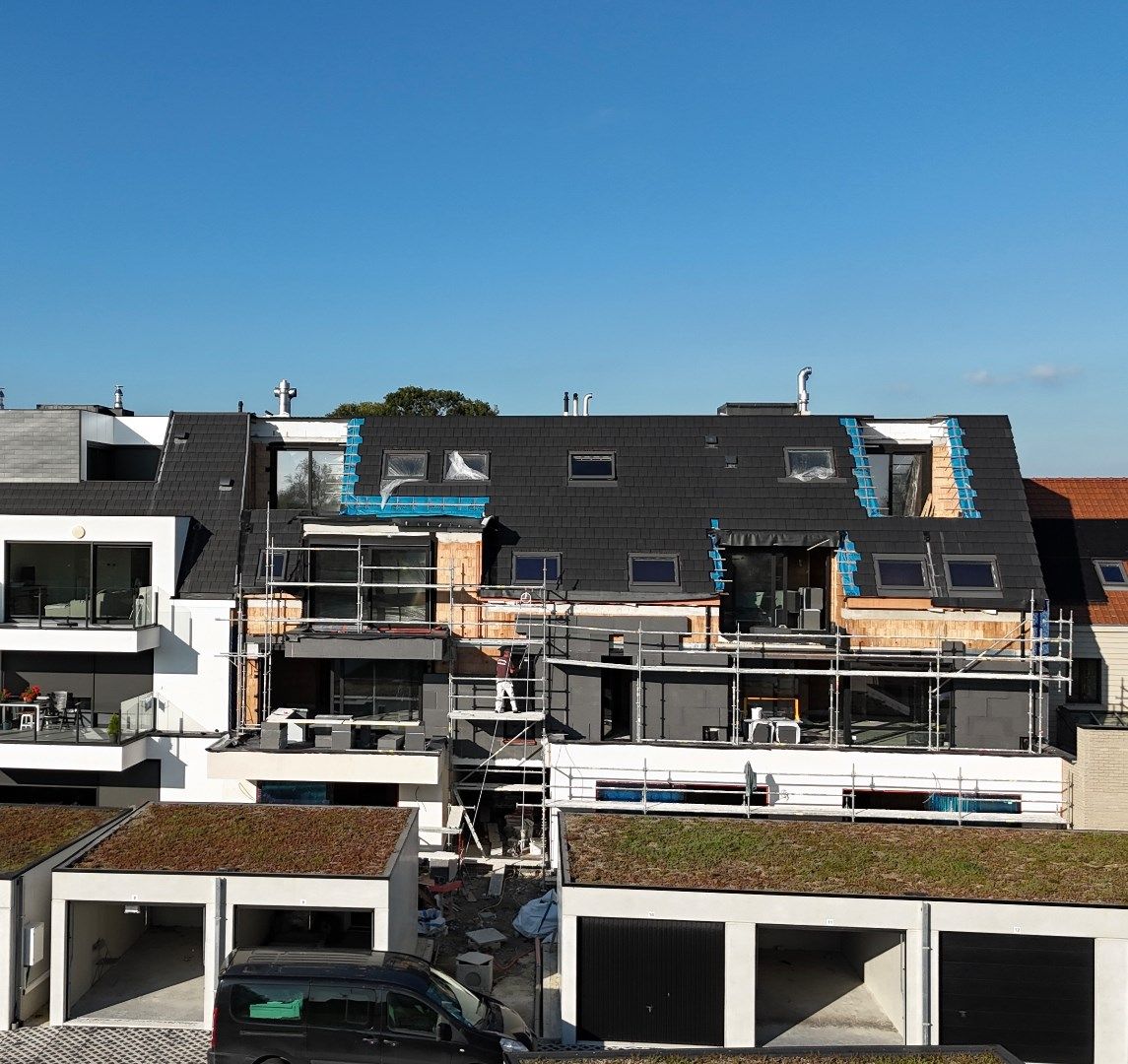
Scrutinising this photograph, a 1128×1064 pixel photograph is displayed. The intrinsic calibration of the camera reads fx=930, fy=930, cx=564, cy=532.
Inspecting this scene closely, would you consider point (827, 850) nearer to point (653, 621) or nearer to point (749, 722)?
point (749, 722)

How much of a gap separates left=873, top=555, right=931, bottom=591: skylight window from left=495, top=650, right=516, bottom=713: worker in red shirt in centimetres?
691

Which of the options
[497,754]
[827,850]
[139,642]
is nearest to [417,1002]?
[827,850]

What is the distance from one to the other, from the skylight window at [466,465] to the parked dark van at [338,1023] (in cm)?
1155

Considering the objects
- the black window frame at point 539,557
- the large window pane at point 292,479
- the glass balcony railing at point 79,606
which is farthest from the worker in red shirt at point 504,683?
the glass balcony railing at point 79,606

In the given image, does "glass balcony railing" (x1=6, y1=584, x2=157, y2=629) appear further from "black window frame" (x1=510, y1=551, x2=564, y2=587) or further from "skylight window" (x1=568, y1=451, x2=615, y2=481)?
"skylight window" (x1=568, y1=451, x2=615, y2=481)

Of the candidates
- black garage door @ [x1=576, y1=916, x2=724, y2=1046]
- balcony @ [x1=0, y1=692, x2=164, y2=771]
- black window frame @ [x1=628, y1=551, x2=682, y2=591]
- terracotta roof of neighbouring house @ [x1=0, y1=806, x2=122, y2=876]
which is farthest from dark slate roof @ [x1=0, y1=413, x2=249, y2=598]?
black garage door @ [x1=576, y1=916, x2=724, y2=1046]

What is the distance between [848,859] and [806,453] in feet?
33.1

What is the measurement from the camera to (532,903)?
13172 millimetres

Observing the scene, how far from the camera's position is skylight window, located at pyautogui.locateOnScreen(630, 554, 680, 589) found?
17406 mm

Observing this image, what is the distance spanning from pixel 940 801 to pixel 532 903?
7.31m

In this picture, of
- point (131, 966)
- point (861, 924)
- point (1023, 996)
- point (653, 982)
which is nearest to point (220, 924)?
point (131, 966)

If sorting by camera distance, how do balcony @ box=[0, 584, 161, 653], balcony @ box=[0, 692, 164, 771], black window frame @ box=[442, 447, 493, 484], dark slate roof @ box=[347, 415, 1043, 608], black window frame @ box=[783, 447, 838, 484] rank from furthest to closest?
black window frame @ box=[442, 447, 493, 484] → black window frame @ box=[783, 447, 838, 484] → dark slate roof @ box=[347, 415, 1043, 608] → balcony @ box=[0, 584, 161, 653] → balcony @ box=[0, 692, 164, 771]

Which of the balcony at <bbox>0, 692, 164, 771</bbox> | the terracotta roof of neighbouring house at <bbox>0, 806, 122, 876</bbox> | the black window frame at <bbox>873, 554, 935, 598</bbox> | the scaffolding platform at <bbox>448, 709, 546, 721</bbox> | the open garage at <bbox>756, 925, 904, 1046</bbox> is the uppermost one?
the black window frame at <bbox>873, 554, 935, 598</bbox>

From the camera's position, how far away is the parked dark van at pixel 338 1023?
8.96 metres
